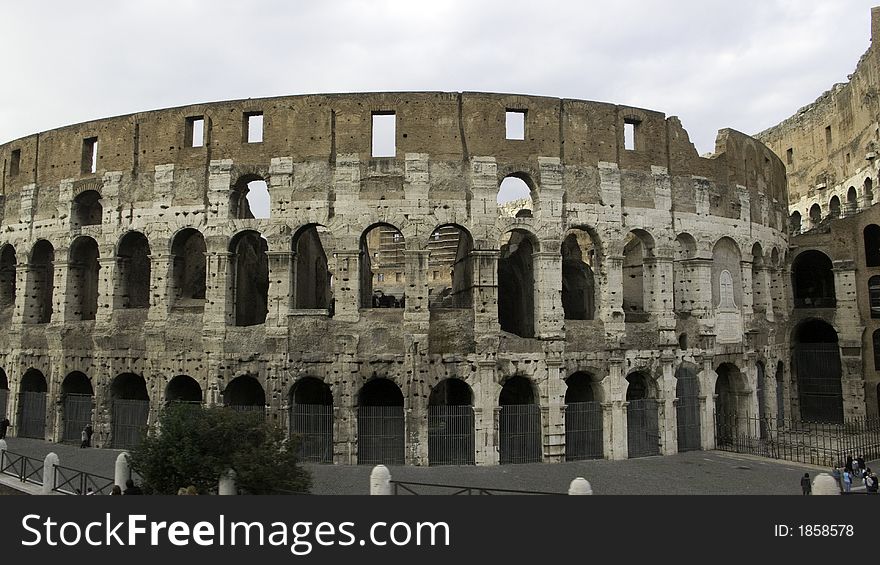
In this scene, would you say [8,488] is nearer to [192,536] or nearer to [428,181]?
[192,536]

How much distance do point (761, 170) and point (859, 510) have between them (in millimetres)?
17136

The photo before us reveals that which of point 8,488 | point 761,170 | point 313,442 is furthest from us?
point 761,170

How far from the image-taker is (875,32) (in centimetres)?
2625

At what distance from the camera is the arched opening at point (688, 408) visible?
1844 cm

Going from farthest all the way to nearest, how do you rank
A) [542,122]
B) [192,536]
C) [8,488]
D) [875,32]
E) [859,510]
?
[875,32] < [542,122] < [8,488] < [859,510] < [192,536]

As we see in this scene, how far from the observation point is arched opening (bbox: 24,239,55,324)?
67.1 ft

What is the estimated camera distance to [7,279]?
22.3m

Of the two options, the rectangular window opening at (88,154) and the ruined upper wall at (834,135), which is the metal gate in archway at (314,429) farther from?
the ruined upper wall at (834,135)

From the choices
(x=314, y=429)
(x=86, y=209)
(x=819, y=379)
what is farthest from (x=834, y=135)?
(x=86, y=209)

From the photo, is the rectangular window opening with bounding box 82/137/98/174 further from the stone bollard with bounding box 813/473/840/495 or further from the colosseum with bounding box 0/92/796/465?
the stone bollard with bounding box 813/473/840/495

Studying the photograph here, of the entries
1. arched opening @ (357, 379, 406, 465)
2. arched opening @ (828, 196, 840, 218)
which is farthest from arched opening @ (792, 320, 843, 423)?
arched opening @ (357, 379, 406, 465)

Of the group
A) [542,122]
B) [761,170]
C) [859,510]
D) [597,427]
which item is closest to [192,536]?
[859,510]

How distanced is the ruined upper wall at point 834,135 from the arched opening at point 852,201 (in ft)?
1.55

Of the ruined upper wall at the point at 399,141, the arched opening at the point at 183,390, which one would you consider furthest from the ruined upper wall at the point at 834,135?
the arched opening at the point at 183,390
